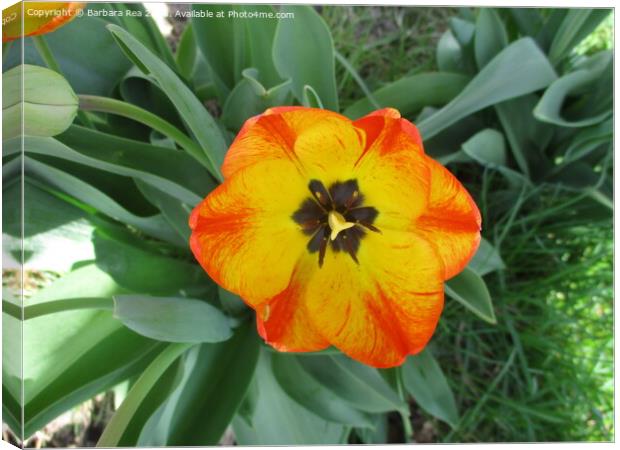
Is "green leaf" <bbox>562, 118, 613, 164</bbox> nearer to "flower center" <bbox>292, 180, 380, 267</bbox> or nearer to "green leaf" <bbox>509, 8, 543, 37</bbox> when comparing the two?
"green leaf" <bbox>509, 8, 543, 37</bbox>

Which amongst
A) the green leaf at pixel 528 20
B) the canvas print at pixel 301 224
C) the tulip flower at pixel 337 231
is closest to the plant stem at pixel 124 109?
the canvas print at pixel 301 224

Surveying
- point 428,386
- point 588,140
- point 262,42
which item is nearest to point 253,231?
point 262,42

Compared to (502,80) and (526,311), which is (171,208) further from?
(526,311)

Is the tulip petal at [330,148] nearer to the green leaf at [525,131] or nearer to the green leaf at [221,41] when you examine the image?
the green leaf at [221,41]

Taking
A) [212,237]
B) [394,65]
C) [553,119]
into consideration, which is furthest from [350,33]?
[212,237]

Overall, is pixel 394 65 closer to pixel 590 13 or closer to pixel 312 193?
pixel 590 13
